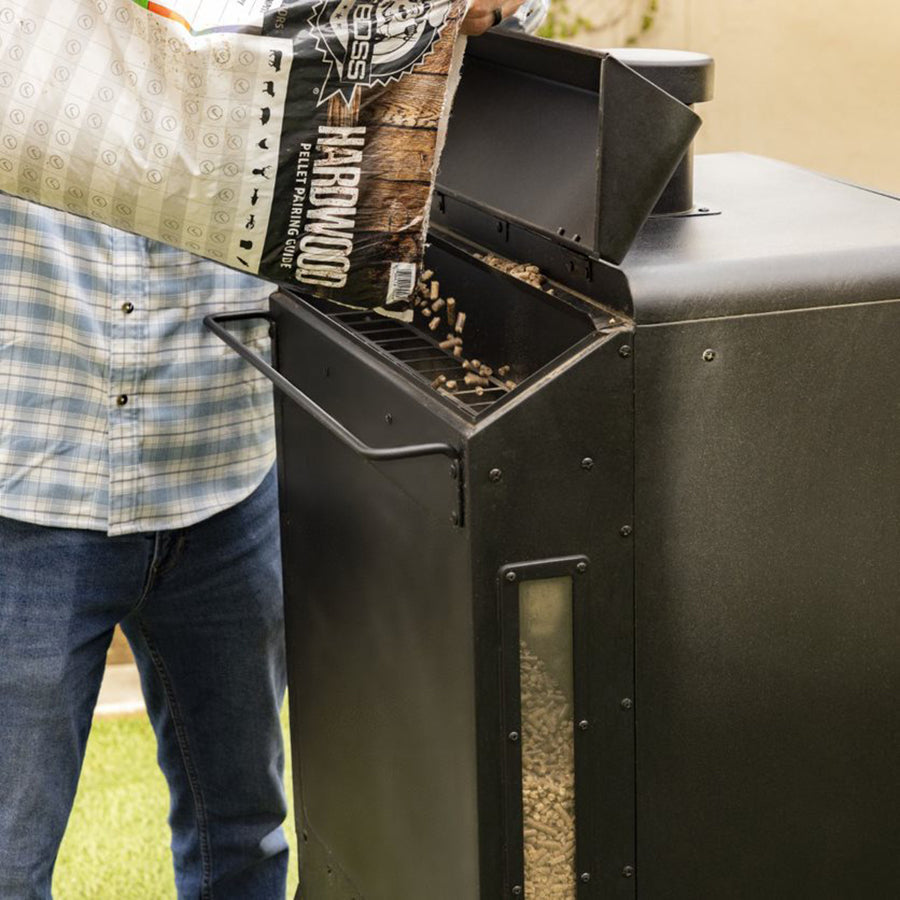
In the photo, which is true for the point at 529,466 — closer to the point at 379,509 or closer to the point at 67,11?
the point at 379,509

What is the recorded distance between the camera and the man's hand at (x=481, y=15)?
4.17 ft

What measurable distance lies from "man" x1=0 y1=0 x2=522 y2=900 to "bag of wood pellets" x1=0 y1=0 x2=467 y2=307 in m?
0.38

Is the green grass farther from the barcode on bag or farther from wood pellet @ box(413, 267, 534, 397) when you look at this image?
the barcode on bag

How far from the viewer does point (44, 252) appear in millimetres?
1604

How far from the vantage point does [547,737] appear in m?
1.27

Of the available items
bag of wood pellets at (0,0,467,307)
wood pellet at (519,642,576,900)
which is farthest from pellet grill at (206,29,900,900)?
bag of wood pellets at (0,0,467,307)

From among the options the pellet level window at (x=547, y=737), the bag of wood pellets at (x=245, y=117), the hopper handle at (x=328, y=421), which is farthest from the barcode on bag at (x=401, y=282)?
the pellet level window at (x=547, y=737)

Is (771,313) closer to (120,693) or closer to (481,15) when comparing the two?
(481,15)

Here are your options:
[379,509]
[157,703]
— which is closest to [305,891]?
[157,703]

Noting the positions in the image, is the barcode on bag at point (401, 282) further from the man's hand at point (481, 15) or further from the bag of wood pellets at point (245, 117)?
the man's hand at point (481, 15)

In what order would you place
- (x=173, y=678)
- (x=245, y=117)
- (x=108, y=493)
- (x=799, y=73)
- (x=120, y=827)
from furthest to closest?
(x=799, y=73) < (x=120, y=827) < (x=173, y=678) < (x=108, y=493) < (x=245, y=117)

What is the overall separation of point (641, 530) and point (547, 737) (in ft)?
0.64

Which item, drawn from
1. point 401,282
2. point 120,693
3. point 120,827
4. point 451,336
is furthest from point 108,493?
point 120,693

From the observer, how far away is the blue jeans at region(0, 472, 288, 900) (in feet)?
5.40
